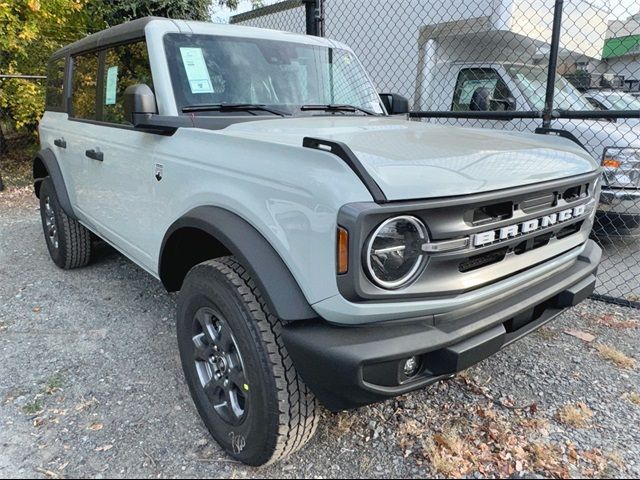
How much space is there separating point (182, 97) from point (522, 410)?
2.42 m

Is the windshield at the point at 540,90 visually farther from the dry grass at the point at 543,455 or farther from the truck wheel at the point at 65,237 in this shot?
the truck wheel at the point at 65,237

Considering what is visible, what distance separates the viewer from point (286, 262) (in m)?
1.83

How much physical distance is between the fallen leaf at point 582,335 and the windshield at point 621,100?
4.52 metres

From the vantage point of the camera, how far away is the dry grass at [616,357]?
296cm

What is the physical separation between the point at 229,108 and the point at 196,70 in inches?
11.0

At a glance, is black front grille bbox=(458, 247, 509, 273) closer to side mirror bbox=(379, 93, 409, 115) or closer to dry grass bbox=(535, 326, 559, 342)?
dry grass bbox=(535, 326, 559, 342)

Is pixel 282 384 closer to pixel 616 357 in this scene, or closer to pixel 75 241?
pixel 616 357

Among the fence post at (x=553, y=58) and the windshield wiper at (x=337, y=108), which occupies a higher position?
the fence post at (x=553, y=58)

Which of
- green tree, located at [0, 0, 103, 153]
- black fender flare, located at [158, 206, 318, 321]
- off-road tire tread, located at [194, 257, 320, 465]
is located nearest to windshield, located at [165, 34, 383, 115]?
black fender flare, located at [158, 206, 318, 321]

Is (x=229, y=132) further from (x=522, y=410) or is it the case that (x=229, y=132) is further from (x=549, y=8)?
(x=549, y=8)

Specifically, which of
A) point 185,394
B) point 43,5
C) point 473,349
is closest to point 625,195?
point 473,349

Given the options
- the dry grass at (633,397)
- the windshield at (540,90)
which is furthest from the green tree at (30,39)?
the dry grass at (633,397)

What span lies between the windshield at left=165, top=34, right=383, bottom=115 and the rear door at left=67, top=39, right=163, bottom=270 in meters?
0.24

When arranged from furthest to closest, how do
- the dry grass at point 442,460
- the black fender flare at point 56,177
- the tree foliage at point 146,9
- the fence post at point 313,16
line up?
the tree foliage at point 146,9
the fence post at point 313,16
the black fender flare at point 56,177
the dry grass at point 442,460
